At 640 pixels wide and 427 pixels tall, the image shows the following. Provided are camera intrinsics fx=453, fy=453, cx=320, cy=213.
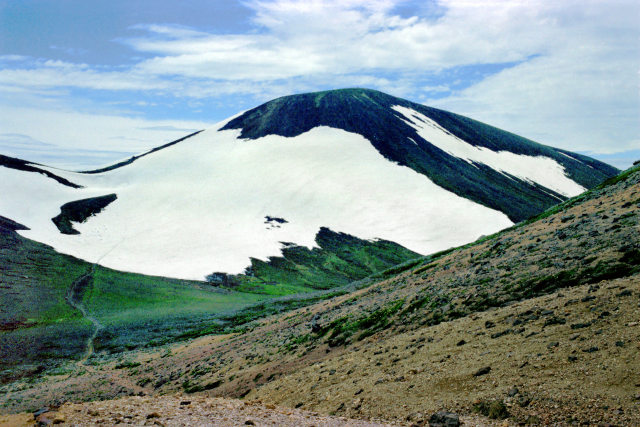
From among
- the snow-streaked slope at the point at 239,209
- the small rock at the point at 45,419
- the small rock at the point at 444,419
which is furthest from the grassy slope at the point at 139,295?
the small rock at the point at 444,419

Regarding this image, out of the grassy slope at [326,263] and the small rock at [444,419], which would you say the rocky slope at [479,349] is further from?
the grassy slope at [326,263]

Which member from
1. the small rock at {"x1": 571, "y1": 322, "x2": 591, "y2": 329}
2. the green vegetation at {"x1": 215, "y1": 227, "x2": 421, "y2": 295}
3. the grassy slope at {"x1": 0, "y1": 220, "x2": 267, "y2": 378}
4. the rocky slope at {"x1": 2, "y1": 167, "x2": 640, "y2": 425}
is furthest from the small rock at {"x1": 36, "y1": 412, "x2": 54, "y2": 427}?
the green vegetation at {"x1": 215, "y1": 227, "x2": 421, "y2": 295}

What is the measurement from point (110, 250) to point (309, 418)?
124m

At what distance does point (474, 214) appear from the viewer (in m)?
158

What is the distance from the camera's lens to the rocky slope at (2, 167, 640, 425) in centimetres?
1416

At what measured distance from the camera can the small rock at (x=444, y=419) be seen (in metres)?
13.5

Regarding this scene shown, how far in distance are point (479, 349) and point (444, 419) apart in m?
A: 5.47

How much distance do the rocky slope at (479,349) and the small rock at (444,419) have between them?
2.72 feet

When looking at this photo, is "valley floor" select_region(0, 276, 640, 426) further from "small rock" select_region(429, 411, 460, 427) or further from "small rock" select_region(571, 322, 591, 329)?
"small rock" select_region(429, 411, 460, 427)

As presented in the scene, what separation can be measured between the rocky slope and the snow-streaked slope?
83.4 m

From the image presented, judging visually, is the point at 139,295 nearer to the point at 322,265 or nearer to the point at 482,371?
the point at 322,265

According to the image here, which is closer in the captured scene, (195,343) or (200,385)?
(200,385)

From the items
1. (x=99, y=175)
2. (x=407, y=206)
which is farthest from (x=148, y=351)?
(x=99, y=175)

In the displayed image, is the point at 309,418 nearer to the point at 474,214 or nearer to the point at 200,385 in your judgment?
the point at 200,385
